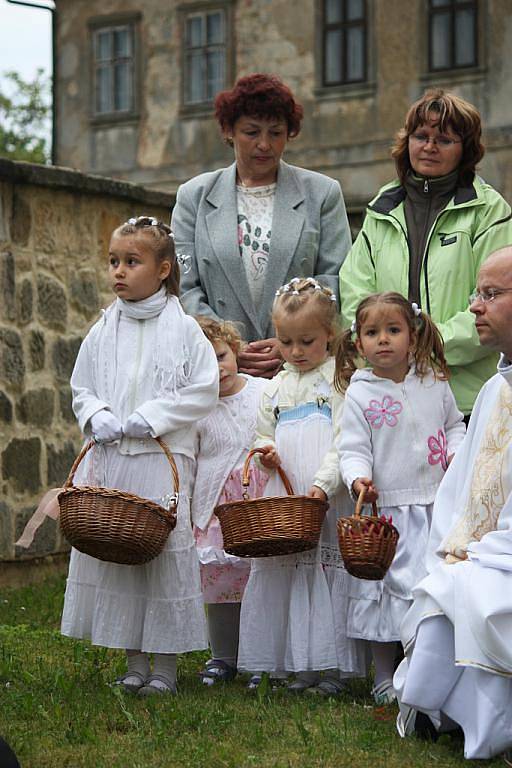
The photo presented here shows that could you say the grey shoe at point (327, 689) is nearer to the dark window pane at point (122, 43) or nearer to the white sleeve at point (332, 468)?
the white sleeve at point (332, 468)

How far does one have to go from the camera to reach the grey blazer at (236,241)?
21.1 feet

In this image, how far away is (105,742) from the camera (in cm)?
485

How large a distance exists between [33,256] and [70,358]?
726 mm

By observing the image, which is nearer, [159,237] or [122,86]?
[159,237]

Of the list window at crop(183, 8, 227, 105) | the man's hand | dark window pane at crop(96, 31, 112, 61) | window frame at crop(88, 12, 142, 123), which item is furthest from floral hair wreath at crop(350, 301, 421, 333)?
dark window pane at crop(96, 31, 112, 61)

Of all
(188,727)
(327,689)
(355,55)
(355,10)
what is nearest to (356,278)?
(327,689)

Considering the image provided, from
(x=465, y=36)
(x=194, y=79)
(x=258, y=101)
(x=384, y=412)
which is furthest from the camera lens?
(x=194, y=79)

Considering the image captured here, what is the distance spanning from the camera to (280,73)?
2250 cm

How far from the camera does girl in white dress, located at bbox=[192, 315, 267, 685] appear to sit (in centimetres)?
609

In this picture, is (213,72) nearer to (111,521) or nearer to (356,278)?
(356,278)

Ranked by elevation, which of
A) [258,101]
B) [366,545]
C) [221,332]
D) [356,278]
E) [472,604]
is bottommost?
[472,604]

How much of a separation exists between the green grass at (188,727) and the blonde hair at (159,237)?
1666mm

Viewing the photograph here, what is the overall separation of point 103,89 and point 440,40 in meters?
6.11

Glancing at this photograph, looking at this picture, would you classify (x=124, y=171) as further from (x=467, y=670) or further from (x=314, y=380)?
(x=467, y=670)
